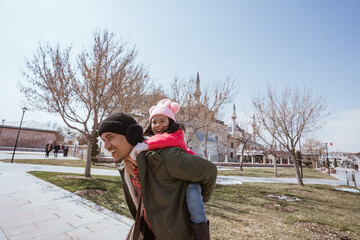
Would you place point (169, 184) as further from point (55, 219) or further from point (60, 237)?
point (55, 219)

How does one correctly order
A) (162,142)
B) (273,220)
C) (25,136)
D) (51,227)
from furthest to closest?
(25,136), (273,220), (51,227), (162,142)

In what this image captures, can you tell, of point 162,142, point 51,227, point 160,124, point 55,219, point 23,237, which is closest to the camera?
point 162,142

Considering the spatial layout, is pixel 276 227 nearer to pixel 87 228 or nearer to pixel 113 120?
pixel 87 228

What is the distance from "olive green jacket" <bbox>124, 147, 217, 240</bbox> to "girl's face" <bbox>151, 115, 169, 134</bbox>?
1.99 feet

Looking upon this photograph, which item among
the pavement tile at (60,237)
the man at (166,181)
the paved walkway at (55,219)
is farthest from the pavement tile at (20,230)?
the man at (166,181)

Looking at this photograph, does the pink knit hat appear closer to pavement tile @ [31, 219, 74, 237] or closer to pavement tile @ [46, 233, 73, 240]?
pavement tile @ [46, 233, 73, 240]

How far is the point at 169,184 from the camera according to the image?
130cm

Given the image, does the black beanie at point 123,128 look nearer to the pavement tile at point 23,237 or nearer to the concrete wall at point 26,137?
the pavement tile at point 23,237

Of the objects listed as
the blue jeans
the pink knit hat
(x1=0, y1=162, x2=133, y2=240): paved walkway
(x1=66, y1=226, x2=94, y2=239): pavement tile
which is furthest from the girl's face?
(x1=66, y1=226, x2=94, y2=239): pavement tile

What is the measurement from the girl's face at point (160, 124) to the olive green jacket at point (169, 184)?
0.61 meters

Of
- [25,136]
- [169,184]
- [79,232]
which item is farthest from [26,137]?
[169,184]

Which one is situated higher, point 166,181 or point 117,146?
point 117,146

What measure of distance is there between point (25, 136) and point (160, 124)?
46590mm

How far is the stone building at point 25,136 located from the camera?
115 feet
